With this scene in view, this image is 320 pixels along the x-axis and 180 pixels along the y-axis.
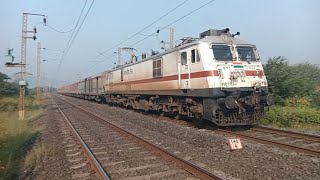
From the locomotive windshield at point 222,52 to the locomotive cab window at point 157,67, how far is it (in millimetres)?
4591

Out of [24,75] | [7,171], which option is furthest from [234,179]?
[24,75]

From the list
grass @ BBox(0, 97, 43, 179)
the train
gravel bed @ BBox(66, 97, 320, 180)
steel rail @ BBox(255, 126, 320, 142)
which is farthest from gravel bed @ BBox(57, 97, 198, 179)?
steel rail @ BBox(255, 126, 320, 142)

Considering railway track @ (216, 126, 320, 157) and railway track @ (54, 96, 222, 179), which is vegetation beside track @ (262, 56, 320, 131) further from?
railway track @ (54, 96, 222, 179)

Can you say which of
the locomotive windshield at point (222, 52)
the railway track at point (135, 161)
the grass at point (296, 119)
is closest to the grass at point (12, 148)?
the railway track at point (135, 161)

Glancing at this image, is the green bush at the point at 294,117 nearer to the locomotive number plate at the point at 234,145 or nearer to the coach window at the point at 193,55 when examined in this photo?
the coach window at the point at 193,55

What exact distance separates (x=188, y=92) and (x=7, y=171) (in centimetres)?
785

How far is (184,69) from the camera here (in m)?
14.8

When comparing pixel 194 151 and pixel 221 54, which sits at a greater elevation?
pixel 221 54

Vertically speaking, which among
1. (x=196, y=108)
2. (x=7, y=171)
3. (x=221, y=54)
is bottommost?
→ (x=7, y=171)

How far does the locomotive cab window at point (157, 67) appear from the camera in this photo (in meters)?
17.7

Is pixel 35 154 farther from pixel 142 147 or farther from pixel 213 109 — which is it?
pixel 213 109

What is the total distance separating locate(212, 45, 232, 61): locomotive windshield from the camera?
13.4 metres

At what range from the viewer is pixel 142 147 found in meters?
10.4

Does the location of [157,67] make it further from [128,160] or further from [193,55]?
[128,160]
